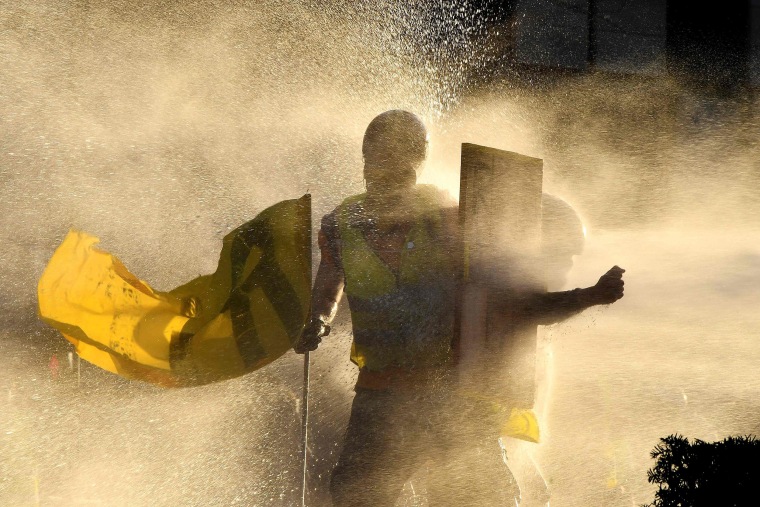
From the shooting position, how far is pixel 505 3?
4027 millimetres

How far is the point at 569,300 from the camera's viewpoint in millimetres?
2465

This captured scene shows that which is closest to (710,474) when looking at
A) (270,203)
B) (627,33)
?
(270,203)

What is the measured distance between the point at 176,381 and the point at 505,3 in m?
2.74

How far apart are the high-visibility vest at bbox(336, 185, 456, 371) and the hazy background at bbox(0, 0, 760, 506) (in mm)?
818

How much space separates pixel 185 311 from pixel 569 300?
1.37 metres

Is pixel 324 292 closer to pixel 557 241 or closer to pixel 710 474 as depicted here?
pixel 557 241

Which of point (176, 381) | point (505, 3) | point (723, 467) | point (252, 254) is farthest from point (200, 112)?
point (723, 467)

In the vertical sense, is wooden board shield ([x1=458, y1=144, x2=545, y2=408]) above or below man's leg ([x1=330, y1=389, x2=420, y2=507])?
above

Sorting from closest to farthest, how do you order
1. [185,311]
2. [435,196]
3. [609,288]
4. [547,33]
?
[609,288] → [435,196] → [185,311] → [547,33]

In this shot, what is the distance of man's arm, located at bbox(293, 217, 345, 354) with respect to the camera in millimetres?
2453

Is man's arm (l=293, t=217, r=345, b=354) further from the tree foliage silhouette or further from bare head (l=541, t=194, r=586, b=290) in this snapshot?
the tree foliage silhouette

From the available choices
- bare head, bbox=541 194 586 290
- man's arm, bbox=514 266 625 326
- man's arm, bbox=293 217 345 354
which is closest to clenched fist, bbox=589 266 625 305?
man's arm, bbox=514 266 625 326

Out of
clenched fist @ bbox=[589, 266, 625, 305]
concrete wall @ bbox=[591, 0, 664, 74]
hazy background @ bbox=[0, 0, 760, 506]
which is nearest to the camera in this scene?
clenched fist @ bbox=[589, 266, 625, 305]

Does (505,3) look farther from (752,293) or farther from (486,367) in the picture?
(486,367)
